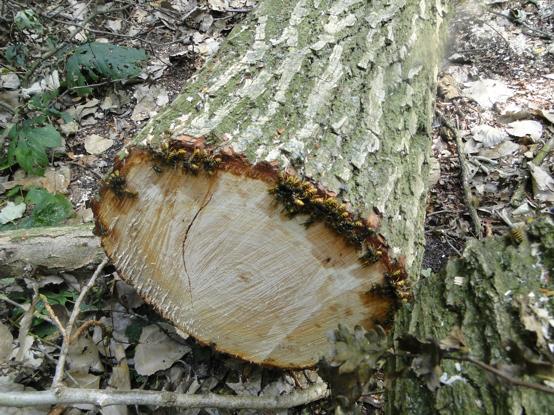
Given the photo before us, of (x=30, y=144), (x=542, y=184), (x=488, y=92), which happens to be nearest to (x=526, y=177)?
(x=542, y=184)

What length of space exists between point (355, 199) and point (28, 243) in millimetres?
1717

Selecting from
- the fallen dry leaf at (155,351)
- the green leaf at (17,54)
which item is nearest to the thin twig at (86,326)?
the fallen dry leaf at (155,351)

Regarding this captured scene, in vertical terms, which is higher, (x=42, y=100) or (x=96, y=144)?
(x=42, y=100)

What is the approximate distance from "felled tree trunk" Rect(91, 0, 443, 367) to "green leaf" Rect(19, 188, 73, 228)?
1028mm

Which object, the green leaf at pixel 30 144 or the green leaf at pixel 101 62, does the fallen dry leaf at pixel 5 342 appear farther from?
the green leaf at pixel 101 62

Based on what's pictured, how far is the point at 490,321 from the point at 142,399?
123 centimetres

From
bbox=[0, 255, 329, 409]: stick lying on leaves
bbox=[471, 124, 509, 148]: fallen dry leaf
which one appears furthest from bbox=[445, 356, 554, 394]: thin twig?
bbox=[471, 124, 509, 148]: fallen dry leaf

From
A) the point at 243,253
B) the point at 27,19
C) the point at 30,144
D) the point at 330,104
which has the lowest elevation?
the point at 30,144

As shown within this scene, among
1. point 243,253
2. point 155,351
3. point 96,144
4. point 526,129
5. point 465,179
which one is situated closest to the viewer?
point 243,253

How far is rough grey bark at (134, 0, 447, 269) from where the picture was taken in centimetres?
172

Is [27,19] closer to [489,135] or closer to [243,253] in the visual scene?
[243,253]

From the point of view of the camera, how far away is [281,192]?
1.62 meters

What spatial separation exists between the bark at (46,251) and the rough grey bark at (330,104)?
39.0 inches

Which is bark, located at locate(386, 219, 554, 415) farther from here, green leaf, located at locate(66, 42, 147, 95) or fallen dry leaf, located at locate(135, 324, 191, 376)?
green leaf, located at locate(66, 42, 147, 95)
